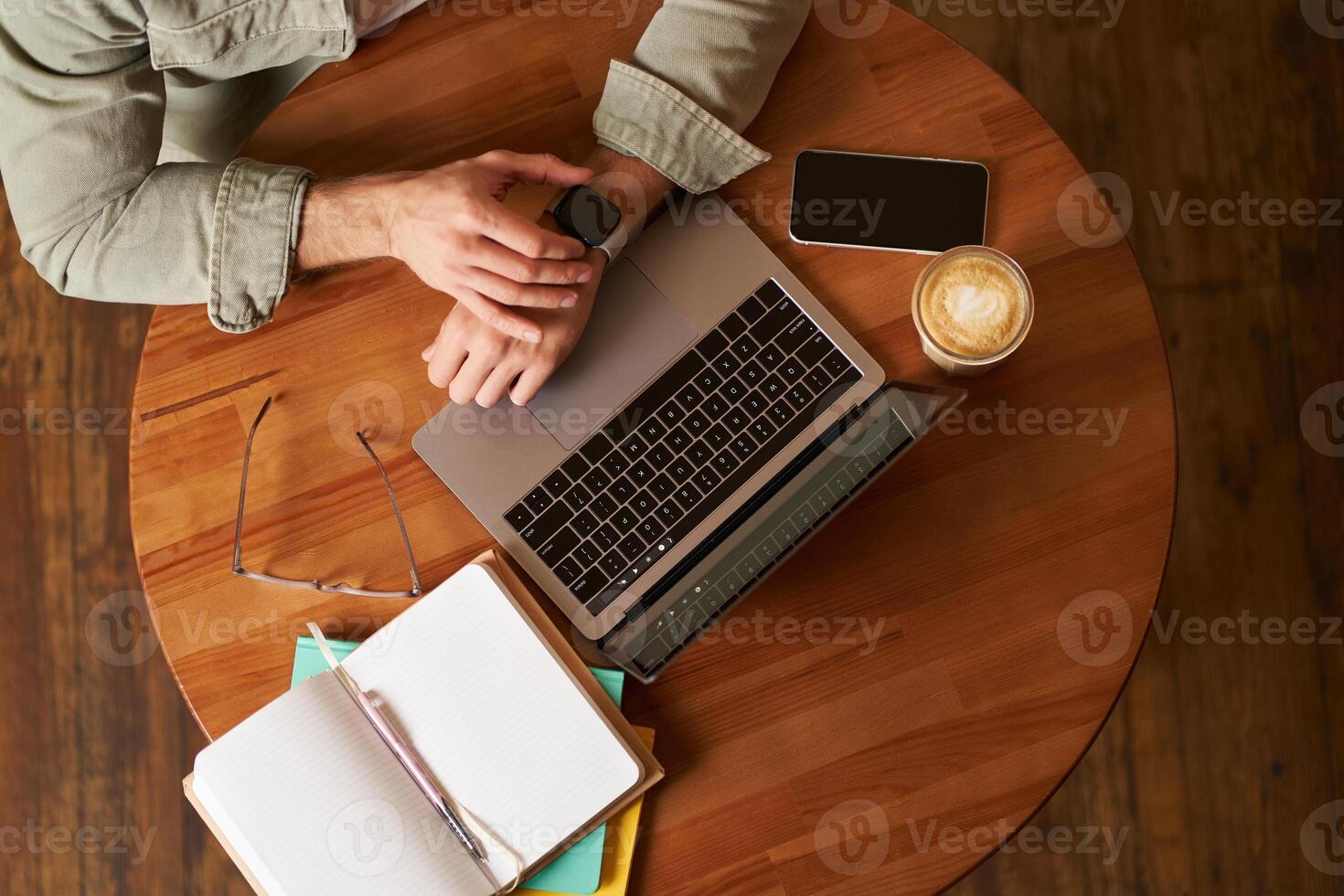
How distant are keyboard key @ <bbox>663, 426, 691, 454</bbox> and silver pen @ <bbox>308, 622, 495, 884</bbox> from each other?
0.39m

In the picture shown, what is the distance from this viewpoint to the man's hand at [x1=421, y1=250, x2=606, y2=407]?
102 centimetres

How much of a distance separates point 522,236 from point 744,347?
25cm

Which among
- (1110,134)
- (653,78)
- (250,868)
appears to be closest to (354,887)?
(250,868)

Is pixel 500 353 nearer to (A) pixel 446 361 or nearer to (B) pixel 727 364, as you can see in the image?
(A) pixel 446 361

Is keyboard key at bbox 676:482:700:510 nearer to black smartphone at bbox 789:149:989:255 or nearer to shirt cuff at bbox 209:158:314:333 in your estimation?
black smartphone at bbox 789:149:989:255

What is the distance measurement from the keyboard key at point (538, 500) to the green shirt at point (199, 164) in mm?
339

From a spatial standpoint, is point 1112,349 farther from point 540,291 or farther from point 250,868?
point 250,868

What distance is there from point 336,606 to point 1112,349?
0.86 m

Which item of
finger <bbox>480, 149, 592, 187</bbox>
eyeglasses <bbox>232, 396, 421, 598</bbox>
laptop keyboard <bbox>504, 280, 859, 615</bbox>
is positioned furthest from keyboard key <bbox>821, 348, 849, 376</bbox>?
eyeglasses <bbox>232, 396, 421, 598</bbox>

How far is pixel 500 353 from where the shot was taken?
3.35 ft

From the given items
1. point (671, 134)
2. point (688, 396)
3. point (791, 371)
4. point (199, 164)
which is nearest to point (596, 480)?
point (688, 396)

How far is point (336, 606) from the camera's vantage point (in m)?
1.05

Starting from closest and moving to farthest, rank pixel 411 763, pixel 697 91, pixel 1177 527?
pixel 411 763 < pixel 697 91 < pixel 1177 527

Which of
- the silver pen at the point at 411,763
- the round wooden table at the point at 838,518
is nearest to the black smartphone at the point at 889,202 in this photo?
the round wooden table at the point at 838,518
